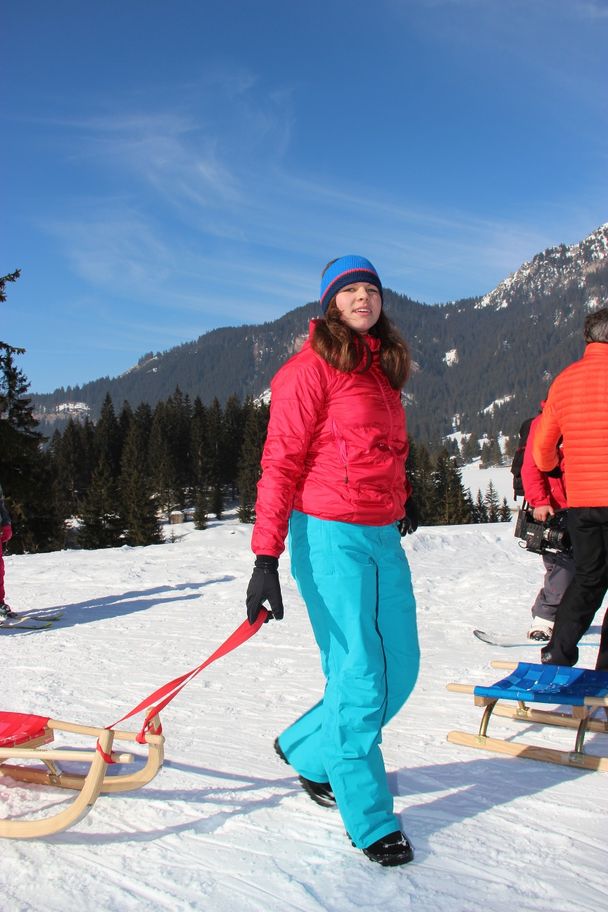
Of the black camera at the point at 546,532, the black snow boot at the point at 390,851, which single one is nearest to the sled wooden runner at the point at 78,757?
the black snow boot at the point at 390,851

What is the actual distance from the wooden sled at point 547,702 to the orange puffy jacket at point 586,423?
42.3 inches

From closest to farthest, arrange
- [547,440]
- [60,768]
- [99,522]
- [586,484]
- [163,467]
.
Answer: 1. [60,768]
2. [586,484]
3. [547,440]
4. [99,522]
5. [163,467]

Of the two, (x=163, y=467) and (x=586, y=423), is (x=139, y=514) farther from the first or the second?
(x=586, y=423)

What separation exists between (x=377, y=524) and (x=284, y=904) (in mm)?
1378

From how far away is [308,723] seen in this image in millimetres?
3123

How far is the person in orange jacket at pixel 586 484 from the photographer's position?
4434 mm

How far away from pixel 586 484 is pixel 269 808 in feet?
9.04

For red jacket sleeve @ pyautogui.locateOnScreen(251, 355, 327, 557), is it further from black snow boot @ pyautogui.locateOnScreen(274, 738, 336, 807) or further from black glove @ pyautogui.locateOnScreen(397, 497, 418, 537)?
black snow boot @ pyautogui.locateOnScreen(274, 738, 336, 807)

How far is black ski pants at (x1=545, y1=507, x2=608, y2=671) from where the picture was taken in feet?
14.7

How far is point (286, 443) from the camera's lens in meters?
2.87

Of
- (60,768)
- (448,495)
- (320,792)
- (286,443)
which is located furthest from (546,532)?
(448,495)

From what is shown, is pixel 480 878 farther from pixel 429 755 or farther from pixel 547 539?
pixel 547 539

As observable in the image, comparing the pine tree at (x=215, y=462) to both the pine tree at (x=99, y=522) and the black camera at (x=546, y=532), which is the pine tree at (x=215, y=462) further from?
the black camera at (x=546, y=532)

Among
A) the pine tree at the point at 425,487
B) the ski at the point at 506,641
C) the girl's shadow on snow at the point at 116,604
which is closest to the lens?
the ski at the point at 506,641
